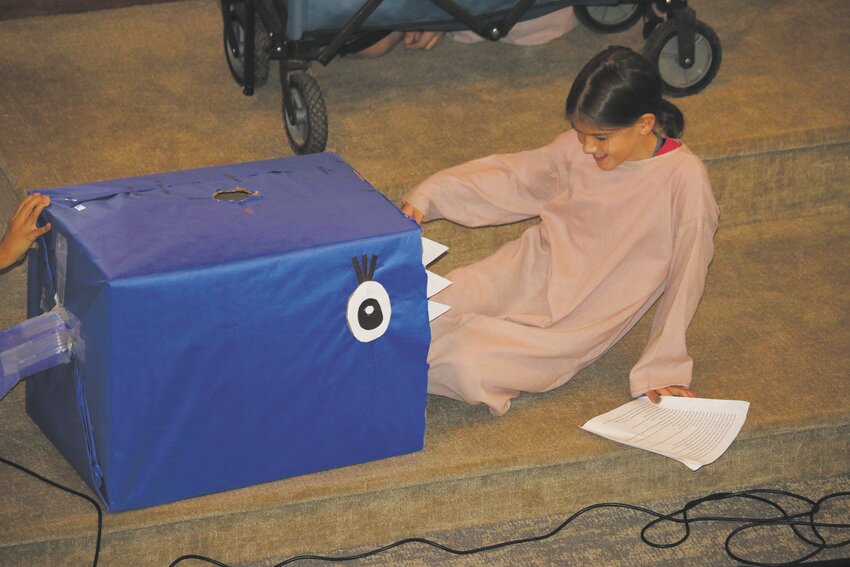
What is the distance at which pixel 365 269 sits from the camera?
179cm

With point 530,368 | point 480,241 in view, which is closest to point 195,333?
point 530,368

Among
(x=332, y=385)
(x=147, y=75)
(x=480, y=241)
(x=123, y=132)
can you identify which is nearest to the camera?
(x=332, y=385)

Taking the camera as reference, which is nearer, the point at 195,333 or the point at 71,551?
the point at 195,333

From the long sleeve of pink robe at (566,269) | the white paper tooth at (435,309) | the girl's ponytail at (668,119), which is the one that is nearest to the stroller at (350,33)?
the long sleeve of pink robe at (566,269)

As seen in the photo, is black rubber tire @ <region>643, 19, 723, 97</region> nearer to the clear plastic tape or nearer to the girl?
the girl

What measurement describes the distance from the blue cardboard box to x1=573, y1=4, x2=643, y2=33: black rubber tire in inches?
54.1

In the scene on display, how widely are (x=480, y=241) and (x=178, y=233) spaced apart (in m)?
0.92

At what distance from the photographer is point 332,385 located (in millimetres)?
1849

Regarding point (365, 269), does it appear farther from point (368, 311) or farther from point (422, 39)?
point (422, 39)

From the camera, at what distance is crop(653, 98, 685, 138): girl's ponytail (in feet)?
6.70

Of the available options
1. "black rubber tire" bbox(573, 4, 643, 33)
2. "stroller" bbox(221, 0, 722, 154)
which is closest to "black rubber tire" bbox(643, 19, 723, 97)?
"stroller" bbox(221, 0, 722, 154)

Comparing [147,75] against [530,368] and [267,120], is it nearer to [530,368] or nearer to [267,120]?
[267,120]

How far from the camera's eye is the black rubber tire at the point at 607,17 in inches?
122

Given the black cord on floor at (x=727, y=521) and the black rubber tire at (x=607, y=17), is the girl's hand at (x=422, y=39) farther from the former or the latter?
the black cord on floor at (x=727, y=521)
